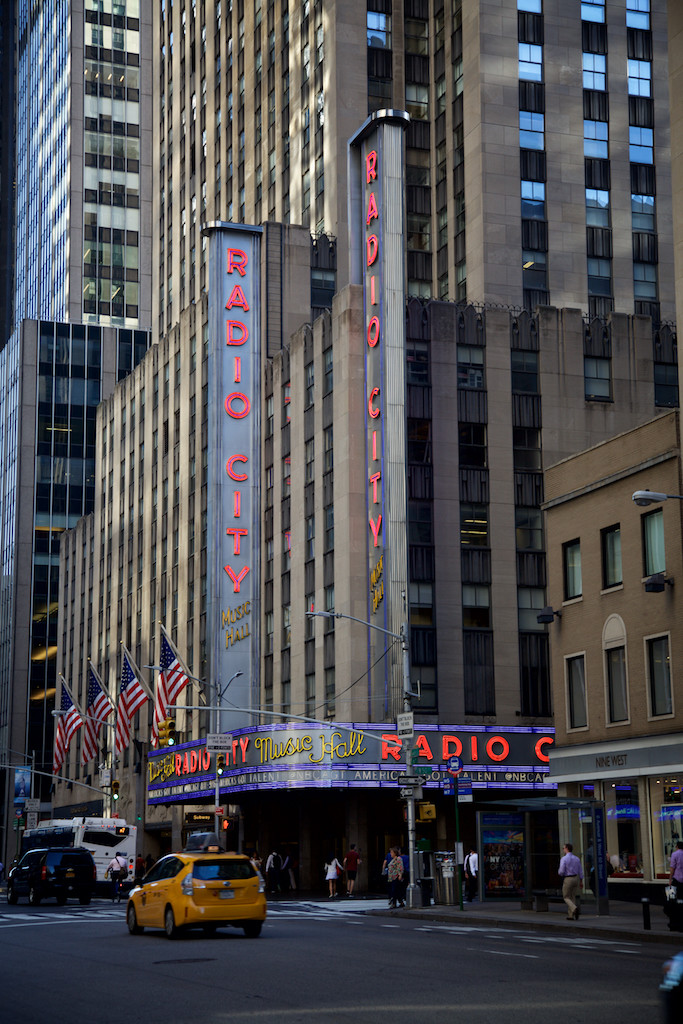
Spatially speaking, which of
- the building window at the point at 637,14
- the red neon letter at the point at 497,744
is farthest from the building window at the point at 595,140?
the red neon letter at the point at 497,744

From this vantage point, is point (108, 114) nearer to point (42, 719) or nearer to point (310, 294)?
point (42, 719)

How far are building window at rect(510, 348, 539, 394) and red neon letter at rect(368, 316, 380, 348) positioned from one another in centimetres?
680

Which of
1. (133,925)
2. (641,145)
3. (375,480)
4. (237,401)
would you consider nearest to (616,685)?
(133,925)

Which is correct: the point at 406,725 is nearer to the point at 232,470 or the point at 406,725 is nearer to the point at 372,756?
the point at 372,756

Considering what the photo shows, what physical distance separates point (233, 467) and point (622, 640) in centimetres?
3699

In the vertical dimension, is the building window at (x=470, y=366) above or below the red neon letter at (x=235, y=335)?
below

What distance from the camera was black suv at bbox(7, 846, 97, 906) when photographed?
4494cm

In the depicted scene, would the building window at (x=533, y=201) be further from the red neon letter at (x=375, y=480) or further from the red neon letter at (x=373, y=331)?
the red neon letter at (x=375, y=480)

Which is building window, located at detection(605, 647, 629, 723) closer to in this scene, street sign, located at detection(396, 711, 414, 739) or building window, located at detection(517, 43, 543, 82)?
street sign, located at detection(396, 711, 414, 739)

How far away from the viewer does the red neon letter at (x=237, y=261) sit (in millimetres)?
72875

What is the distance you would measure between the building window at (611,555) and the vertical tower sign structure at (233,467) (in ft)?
108

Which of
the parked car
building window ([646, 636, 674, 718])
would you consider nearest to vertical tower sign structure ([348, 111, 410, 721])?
building window ([646, 636, 674, 718])

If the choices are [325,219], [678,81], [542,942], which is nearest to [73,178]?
[325,219]

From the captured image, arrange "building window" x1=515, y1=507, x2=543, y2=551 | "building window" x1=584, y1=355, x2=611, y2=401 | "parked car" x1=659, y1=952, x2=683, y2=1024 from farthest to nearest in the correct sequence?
"building window" x1=584, y1=355, x2=611, y2=401
"building window" x1=515, y1=507, x2=543, y2=551
"parked car" x1=659, y1=952, x2=683, y2=1024
